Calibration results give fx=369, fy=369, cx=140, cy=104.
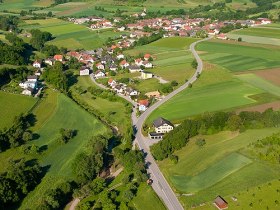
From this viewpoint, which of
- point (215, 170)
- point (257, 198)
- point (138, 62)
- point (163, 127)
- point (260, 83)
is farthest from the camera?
point (138, 62)

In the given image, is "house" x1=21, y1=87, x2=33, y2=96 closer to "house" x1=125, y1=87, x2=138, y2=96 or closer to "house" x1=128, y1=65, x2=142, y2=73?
"house" x1=125, y1=87, x2=138, y2=96

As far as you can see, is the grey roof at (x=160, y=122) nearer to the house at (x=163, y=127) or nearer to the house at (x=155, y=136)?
the house at (x=163, y=127)

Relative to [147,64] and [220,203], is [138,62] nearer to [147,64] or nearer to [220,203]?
[147,64]

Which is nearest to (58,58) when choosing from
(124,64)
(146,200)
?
(124,64)

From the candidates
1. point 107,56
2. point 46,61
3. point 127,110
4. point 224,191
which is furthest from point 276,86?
point 46,61

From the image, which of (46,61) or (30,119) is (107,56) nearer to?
(46,61)
